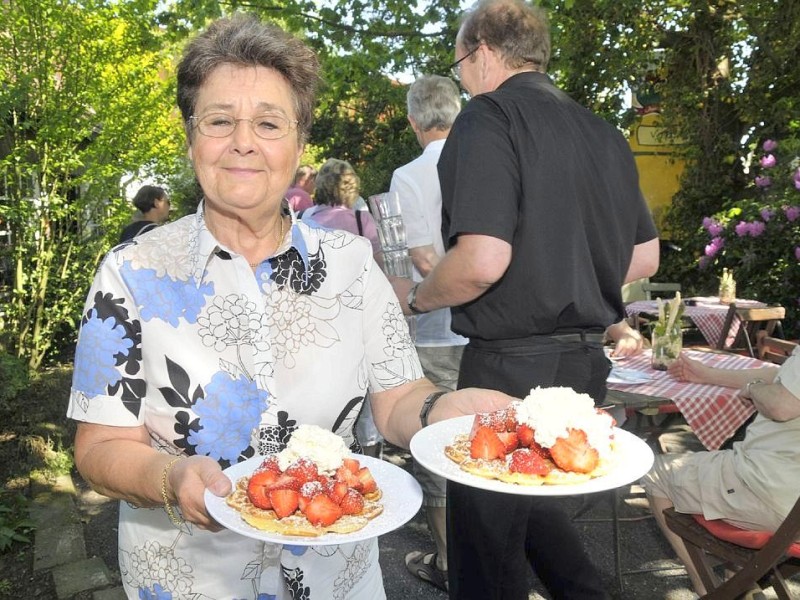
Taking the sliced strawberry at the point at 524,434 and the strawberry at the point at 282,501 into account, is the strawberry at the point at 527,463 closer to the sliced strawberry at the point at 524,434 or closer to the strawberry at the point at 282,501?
the sliced strawberry at the point at 524,434

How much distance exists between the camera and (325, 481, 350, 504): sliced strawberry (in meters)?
1.52

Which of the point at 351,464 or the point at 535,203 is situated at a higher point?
the point at 535,203

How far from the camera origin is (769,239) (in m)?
10.4

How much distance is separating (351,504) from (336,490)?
0.06 meters

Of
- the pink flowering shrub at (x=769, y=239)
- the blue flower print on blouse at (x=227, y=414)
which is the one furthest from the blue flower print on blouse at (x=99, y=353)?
the pink flowering shrub at (x=769, y=239)

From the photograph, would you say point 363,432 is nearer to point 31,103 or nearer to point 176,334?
point 176,334

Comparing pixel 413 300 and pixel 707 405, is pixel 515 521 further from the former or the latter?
pixel 707 405

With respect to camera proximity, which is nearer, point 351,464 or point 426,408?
point 351,464

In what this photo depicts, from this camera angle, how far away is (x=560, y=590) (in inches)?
109

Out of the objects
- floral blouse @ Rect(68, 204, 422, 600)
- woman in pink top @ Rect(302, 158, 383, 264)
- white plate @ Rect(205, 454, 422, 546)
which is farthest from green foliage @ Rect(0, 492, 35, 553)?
white plate @ Rect(205, 454, 422, 546)

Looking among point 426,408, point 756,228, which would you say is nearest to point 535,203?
point 426,408

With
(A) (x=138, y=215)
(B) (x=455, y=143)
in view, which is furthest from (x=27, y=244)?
(B) (x=455, y=143)

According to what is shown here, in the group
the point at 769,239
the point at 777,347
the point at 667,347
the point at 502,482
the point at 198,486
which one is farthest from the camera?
the point at 769,239

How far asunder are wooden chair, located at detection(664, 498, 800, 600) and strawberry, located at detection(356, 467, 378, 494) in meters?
1.68
